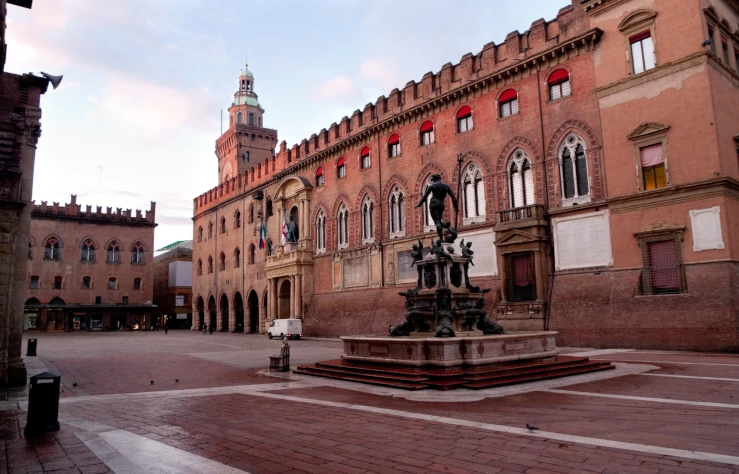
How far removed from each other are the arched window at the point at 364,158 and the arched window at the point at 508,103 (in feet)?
34.4

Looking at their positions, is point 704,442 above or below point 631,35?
below

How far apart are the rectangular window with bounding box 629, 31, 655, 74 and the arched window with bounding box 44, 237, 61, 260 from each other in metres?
56.9

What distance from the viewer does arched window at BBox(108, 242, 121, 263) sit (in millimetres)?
59281

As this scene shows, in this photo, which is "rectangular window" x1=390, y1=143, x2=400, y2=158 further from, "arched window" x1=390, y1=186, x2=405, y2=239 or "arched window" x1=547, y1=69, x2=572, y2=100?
"arched window" x1=547, y1=69, x2=572, y2=100

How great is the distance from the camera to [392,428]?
708 centimetres

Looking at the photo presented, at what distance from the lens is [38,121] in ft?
45.0

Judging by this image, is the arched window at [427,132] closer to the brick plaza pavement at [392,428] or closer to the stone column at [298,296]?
the stone column at [298,296]

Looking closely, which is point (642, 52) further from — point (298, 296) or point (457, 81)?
point (298, 296)

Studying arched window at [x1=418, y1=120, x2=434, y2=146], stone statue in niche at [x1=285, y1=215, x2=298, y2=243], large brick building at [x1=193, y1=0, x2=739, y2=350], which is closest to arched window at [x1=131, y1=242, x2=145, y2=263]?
stone statue in niche at [x1=285, y1=215, x2=298, y2=243]

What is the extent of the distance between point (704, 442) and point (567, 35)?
21.2 metres

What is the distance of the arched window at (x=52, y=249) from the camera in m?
55.7

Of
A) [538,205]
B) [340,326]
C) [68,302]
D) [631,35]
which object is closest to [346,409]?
[538,205]

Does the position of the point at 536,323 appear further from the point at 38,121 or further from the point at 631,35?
the point at 38,121

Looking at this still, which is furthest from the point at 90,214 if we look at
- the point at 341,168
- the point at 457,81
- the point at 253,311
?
the point at 457,81
